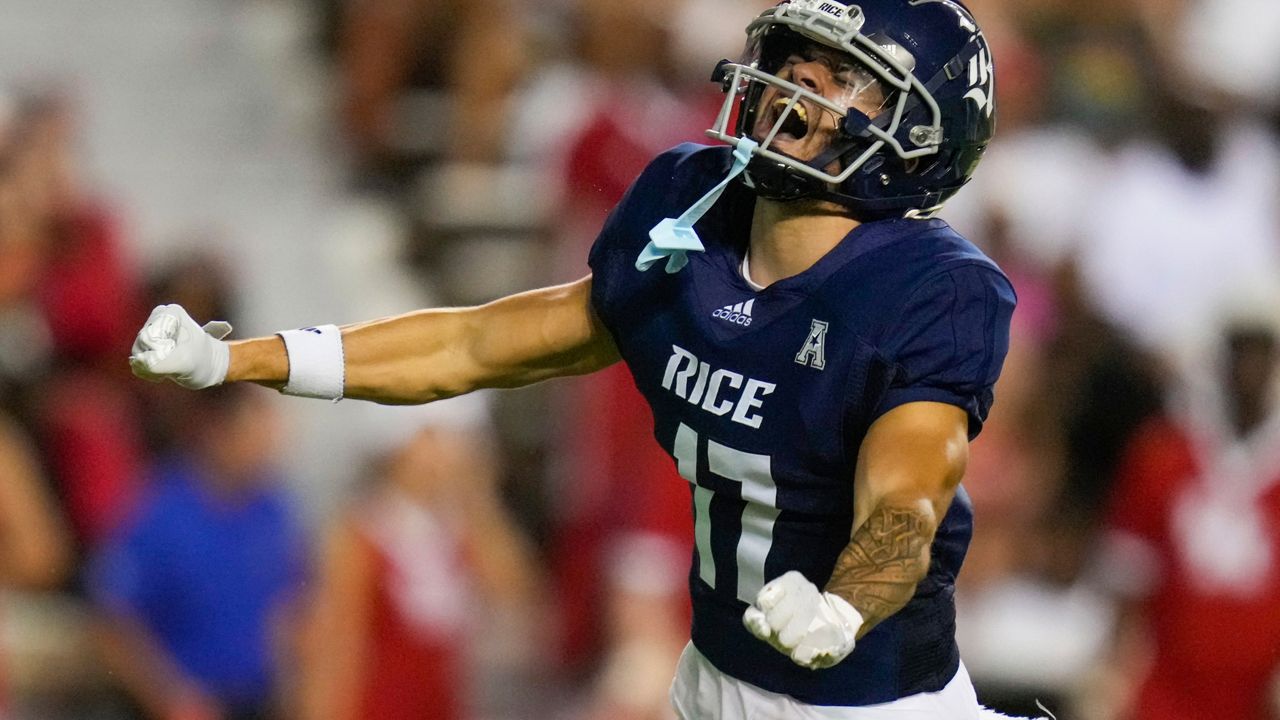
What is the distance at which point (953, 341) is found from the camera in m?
2.92

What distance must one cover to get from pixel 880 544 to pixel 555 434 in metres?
4.30

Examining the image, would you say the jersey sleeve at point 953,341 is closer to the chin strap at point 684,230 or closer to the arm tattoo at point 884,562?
the arm tattoo at point 884,562

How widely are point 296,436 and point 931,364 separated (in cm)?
449

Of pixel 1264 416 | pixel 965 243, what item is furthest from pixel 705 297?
pixel 1264 416

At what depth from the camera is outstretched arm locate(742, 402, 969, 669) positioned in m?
2.53

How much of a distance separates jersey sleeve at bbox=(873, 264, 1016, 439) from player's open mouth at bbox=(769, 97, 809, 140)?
32 cm

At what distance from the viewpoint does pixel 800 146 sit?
3098 millimetres

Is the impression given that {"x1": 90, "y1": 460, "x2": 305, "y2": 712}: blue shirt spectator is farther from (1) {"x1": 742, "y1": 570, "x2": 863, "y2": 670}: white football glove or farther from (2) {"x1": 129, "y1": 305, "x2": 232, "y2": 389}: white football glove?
(1) {"x1": 742, "y1": 570, "x2": 863, "y2": 670}: white football glove

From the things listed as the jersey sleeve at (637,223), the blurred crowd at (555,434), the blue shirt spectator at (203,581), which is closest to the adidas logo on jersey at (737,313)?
the jersey sleeve at (637,223)

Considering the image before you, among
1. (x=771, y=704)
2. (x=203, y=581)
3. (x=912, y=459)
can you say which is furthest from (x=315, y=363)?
(x=203, y=581)

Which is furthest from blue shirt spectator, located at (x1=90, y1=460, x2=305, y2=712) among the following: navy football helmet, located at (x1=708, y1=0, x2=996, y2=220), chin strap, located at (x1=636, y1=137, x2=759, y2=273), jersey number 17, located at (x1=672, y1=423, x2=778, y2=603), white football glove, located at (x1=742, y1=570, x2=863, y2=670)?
white football glove, located at (x1=742, y1=570, x2=863, y2=670)

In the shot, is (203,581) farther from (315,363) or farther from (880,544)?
(880,544)

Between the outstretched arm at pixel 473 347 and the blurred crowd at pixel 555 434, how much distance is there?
2195mm

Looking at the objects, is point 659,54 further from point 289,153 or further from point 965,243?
point 965,243
